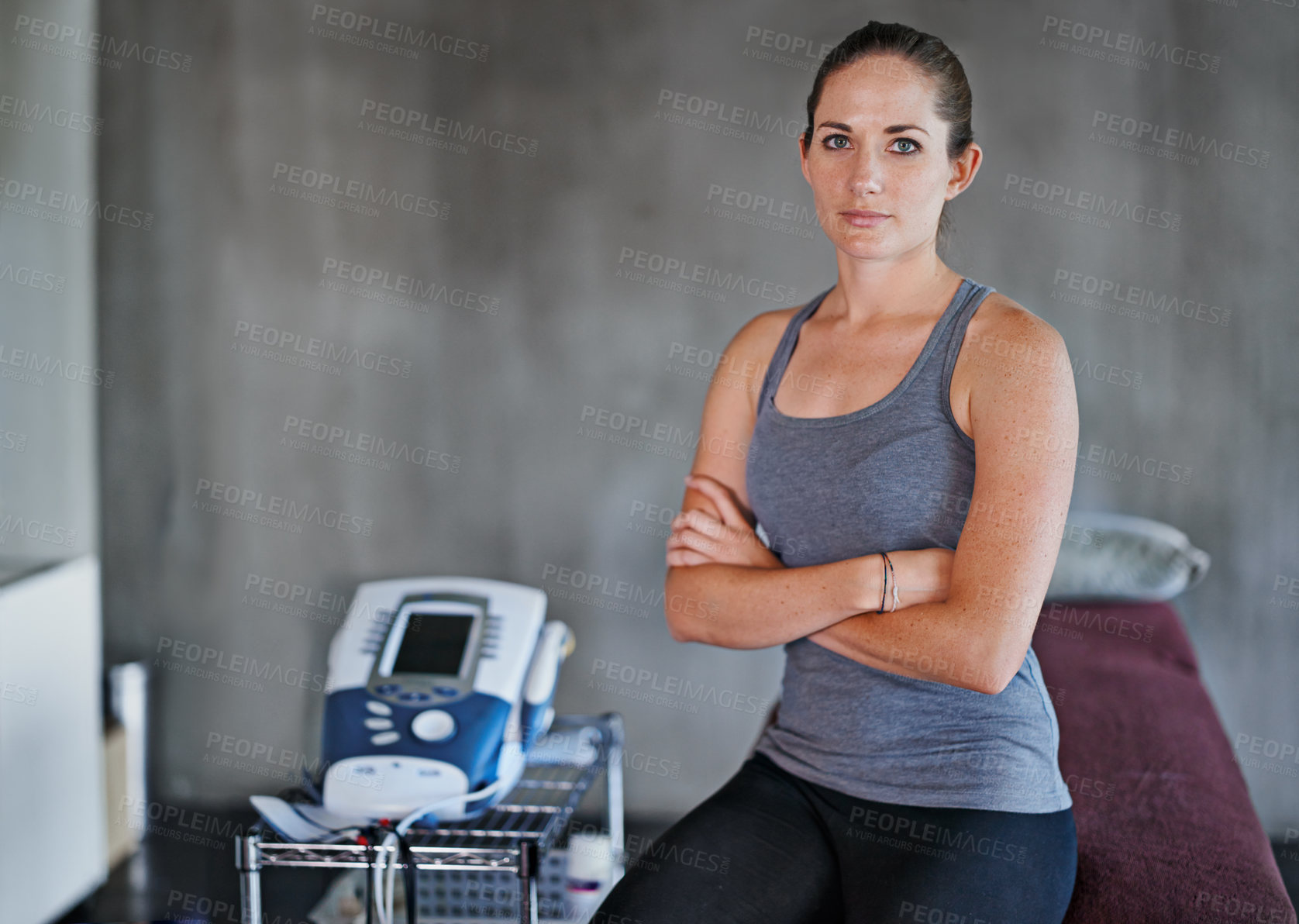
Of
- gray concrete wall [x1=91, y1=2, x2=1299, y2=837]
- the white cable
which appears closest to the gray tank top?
the white cable

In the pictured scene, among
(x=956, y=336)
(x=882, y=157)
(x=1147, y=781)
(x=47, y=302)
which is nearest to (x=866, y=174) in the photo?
(x=882, y=157)

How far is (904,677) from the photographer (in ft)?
3.81

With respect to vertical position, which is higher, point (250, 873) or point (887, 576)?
point (887, 576)

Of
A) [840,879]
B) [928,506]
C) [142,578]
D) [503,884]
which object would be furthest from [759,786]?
[142,578]

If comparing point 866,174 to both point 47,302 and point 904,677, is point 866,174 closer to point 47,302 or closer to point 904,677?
point 904,677

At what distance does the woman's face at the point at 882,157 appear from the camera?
3.87 feet

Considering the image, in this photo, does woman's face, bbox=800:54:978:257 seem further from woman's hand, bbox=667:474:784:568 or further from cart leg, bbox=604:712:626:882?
cart leg, bbox=604:712:626:882

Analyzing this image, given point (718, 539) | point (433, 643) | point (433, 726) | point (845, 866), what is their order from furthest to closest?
point (433, 643) → point (433, 726) → point (718, 539) → point (845, 866)

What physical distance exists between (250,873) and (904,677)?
921 mm

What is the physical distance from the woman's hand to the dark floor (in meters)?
1.31

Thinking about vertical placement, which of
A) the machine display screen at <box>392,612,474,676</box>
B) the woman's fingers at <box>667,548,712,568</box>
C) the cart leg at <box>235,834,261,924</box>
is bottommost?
the cart leg at <box>235,834,261,924</box>

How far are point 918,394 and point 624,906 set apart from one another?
2.12 ft

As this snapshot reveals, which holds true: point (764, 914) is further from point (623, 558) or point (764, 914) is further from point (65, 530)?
point (65, 530)

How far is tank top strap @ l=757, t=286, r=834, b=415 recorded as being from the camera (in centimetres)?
134
